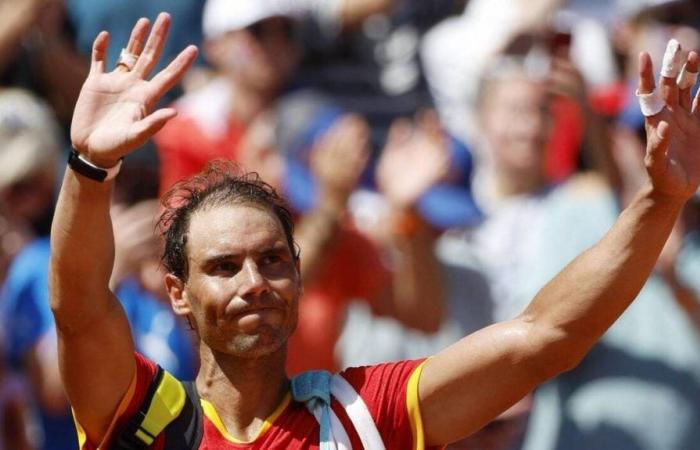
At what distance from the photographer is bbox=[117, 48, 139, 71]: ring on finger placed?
13.6 feet

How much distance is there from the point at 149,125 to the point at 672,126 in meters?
1.20

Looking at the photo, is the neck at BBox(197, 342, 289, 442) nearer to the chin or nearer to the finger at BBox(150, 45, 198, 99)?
the chin

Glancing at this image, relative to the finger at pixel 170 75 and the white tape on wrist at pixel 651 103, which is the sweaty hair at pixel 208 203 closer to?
the finger at pixel 170 75

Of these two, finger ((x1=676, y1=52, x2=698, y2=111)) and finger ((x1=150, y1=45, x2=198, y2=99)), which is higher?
finger ((x1=150, y1=45, x2=198, y2=99))

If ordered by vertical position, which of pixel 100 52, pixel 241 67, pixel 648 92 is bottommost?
pixel 241 67

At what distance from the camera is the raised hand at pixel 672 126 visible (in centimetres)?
389

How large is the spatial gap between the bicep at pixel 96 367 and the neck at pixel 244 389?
0.26 meters

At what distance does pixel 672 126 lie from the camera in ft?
12.9

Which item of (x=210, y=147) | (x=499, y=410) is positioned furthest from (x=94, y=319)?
(x=210, y=147)

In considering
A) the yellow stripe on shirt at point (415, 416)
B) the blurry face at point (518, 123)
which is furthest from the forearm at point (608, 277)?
the blurry face at point (518, 123)

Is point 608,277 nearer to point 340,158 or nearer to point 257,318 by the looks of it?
point 257,318

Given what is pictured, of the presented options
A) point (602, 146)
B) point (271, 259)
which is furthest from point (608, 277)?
point (602, 146)

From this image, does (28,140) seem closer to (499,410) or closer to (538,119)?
(538,119)

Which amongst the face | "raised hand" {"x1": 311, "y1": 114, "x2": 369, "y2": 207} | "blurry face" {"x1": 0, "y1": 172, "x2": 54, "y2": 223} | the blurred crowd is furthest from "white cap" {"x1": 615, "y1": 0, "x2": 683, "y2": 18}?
the face
